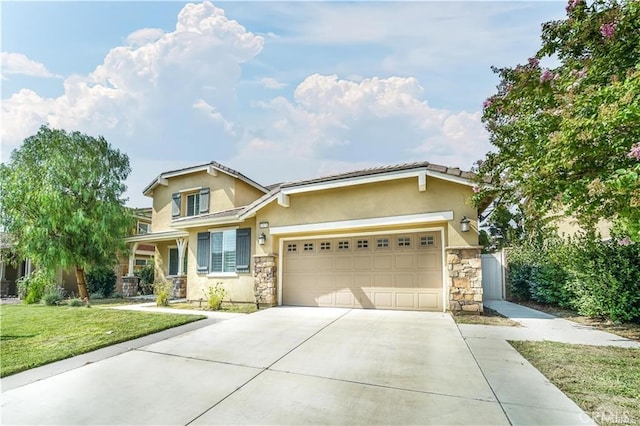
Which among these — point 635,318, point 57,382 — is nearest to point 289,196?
point 57,382

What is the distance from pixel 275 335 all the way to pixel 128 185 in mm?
13711

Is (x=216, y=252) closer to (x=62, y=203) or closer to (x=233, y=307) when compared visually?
(x=233, y=307)

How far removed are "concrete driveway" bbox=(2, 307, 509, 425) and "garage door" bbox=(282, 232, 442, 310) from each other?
2.96 meters

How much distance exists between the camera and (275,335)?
665cm

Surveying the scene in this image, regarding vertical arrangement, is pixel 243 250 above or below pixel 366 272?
above

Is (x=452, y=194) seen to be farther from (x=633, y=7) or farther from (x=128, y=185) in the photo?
(x=128, y=185)

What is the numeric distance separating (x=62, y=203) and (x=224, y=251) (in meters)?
7.61

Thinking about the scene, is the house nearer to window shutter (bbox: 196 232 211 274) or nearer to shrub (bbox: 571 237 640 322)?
window shutter (bbox: 196 232 211 274)

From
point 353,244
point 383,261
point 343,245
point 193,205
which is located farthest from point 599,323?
point 193,205

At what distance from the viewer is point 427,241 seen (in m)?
9.52

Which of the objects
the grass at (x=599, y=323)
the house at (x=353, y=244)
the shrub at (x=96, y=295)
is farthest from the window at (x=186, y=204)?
the grass at (x=599, y=323)

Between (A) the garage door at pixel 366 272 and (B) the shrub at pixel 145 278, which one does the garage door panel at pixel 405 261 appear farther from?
(B) the shrub at pixel 145 278

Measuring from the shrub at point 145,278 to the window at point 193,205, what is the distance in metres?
5.02

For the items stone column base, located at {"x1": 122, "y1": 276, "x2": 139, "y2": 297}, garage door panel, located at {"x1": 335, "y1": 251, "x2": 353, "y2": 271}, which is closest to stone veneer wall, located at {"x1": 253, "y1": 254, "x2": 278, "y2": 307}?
garage door panel, located at {"x1": 335, "y1": 251, "x2": 353, "y2": 271}
